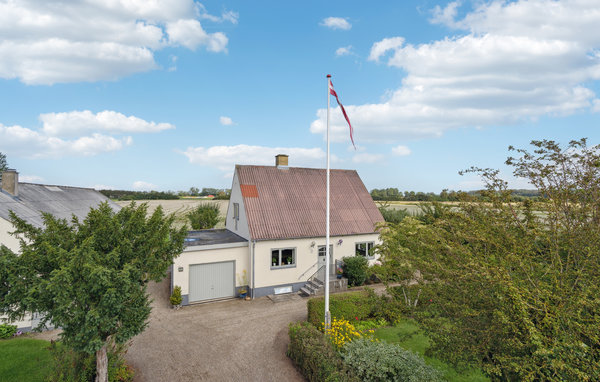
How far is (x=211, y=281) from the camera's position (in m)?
17.4

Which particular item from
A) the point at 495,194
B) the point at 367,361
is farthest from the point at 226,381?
the point at 495,194

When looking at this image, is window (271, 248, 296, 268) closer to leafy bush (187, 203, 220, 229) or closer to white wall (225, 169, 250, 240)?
white wall (225, 169, 250, 240)

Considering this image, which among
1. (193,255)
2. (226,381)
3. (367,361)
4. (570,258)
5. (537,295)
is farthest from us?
(193,255)

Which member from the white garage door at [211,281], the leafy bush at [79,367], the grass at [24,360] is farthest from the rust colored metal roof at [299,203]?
the grass at [24,360]

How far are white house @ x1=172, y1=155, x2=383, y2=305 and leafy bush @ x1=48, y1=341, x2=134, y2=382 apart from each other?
6815 millimetres

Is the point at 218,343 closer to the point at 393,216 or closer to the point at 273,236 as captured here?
the point at 273,236

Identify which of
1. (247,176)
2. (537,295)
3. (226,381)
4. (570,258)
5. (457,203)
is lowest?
(226,381)

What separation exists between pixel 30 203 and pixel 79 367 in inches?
445

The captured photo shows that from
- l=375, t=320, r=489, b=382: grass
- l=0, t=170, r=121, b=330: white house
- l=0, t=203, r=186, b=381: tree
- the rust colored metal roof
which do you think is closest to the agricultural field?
l=0, t=170, r=121, b=330: white house

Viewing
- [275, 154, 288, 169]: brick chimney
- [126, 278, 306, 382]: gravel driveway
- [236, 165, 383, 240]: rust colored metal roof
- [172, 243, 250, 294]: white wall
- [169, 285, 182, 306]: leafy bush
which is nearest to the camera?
[126, 278, 306, 382]: gravel driveway

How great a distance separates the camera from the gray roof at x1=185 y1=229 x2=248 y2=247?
60.7ft

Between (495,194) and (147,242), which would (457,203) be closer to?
(495,194)

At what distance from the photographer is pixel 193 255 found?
16.8m

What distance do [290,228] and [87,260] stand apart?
12.6m
